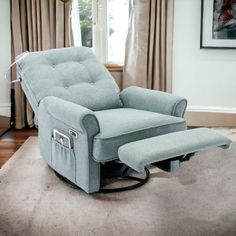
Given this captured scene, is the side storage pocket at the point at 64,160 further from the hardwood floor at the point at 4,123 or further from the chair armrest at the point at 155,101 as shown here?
the hardwood floor at the point at 4,123

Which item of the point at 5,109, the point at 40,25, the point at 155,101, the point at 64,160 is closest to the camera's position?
the point at 64,160

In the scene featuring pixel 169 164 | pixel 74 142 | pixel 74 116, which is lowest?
pixel 169 164

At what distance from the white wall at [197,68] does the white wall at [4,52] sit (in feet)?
5.70

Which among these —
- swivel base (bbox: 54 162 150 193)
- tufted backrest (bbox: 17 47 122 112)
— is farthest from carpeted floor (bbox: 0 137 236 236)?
tufted backrest (bbox: 17 47 122 112)

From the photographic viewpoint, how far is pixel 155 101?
2.86 m

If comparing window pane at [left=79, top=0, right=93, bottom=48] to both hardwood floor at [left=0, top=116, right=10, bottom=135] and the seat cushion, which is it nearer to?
hardwood floor at [left=0, top=116, right=10, bottom=135]

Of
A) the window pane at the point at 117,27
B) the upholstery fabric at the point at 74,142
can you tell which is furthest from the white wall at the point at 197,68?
the upholstery fabric at the point at 74,142

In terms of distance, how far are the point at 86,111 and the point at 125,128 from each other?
0.28 metres

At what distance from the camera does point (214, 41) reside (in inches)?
155

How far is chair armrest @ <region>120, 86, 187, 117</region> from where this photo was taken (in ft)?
9.01

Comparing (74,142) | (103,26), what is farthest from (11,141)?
(103,26)

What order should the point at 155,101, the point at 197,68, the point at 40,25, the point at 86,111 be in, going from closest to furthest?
1. the point at 86,111
2. the point at 155,101
3. the point at 40,25
4. the point at 197,68

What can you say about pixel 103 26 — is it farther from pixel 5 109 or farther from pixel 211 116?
pixel 211 116

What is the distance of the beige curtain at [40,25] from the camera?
3824mm
